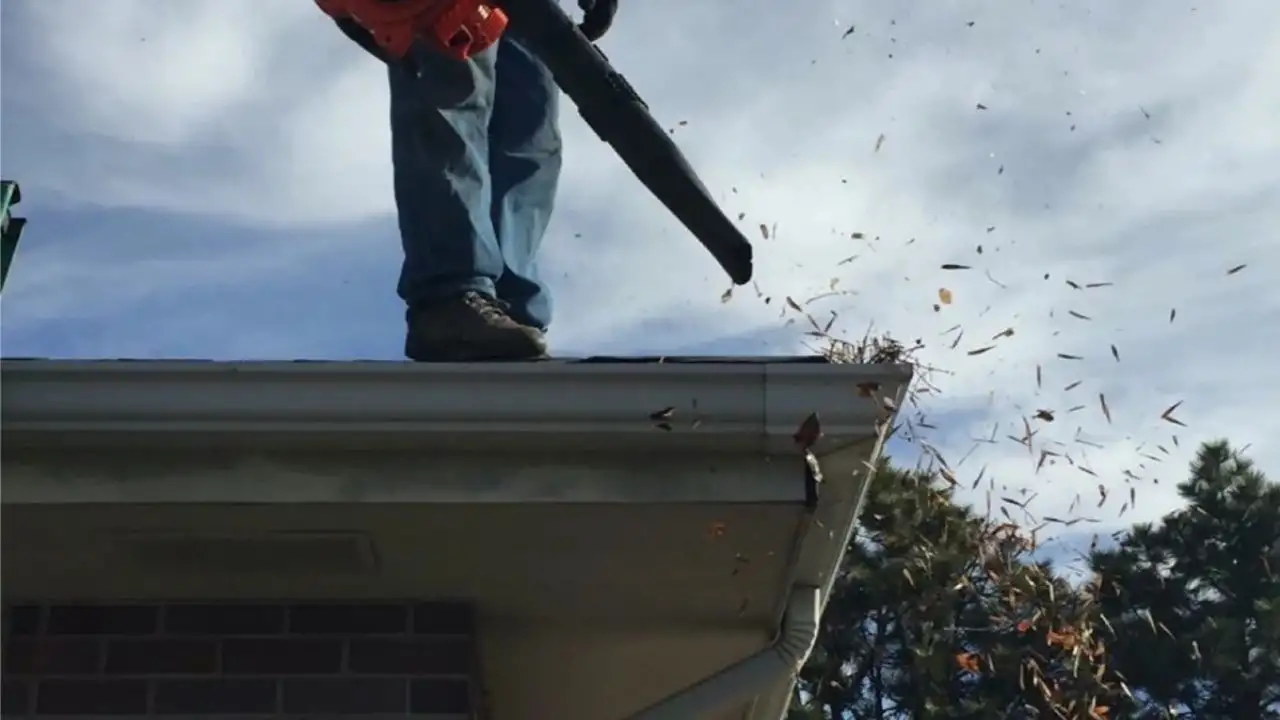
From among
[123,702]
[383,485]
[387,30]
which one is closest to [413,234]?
[387,30]

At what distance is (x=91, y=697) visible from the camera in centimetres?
348

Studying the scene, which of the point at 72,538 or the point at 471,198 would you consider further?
the point at 471,198

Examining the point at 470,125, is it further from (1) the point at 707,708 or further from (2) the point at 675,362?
(1) the point at 707,708

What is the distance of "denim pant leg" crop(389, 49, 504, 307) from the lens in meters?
3.85

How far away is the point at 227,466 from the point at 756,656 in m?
1.18

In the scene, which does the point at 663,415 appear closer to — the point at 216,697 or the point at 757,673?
the point at 757,673

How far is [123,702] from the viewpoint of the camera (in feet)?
11.4

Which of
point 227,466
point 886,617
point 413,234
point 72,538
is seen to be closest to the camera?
point 227,466

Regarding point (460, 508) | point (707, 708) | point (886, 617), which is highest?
point (886, 617)

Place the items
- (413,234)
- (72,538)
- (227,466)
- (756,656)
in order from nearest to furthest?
(227,466) < (72,538) < (756,656) < (413,234)

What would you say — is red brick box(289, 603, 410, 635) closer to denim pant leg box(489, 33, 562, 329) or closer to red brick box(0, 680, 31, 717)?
red brick box(0, 680, 31, 717)

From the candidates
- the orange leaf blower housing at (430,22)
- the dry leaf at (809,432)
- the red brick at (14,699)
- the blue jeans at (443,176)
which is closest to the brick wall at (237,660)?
the red brick at (14,699)

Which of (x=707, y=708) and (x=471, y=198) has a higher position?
(x=471, y=198)

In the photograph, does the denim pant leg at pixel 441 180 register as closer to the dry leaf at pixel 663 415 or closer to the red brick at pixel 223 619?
the red brick at pixel 223 619
